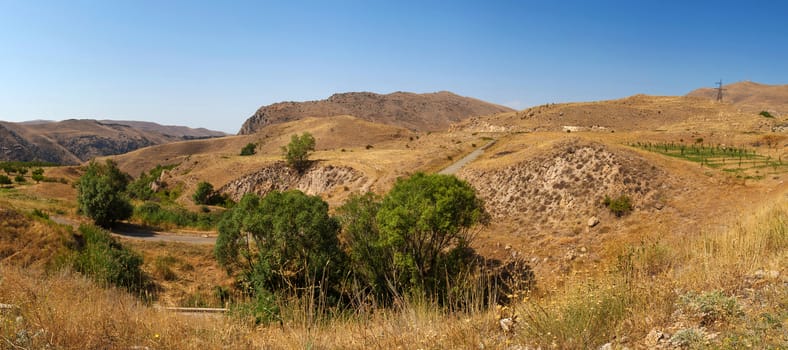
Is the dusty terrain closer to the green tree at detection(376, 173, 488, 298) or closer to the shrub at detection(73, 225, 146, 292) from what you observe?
the shrub at detection(73, 225, 146, 292)

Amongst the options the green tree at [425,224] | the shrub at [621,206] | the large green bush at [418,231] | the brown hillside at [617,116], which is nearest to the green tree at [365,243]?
the large green bush at [418,231]

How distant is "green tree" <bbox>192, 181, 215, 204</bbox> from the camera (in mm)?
48344

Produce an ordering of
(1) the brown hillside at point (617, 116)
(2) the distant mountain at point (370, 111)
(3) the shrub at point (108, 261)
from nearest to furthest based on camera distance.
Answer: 1. (3) the shrub at point (108, 261)
2. (1) the brown hillside at point (617, 116)
3. (2) the distant mountain at point (370, 111)

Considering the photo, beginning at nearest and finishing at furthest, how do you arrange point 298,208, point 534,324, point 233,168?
point 534,324, point 298,208, point 233,168

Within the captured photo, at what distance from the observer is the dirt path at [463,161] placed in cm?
3561

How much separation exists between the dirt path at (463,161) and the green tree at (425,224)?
591 inches

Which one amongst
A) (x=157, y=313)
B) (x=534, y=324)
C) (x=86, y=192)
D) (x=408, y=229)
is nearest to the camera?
(x=534, y=324)

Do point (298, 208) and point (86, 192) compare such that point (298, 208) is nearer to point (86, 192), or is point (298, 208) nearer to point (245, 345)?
point (245, 345)

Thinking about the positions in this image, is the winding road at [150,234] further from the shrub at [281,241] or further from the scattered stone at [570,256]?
the scattered stone at [570,256]

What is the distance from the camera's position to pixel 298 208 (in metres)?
18.8

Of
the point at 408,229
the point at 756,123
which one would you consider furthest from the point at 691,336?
the point at 756,123

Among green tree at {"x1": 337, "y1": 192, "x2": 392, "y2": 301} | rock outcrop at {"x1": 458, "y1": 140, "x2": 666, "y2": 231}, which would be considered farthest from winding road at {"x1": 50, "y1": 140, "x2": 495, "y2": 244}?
rock outcrop at {"x1": 458, "y1": 140, "x2": 666, "y2": 231}

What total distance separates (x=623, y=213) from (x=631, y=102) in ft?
208

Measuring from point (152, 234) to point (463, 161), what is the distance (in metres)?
27.7
